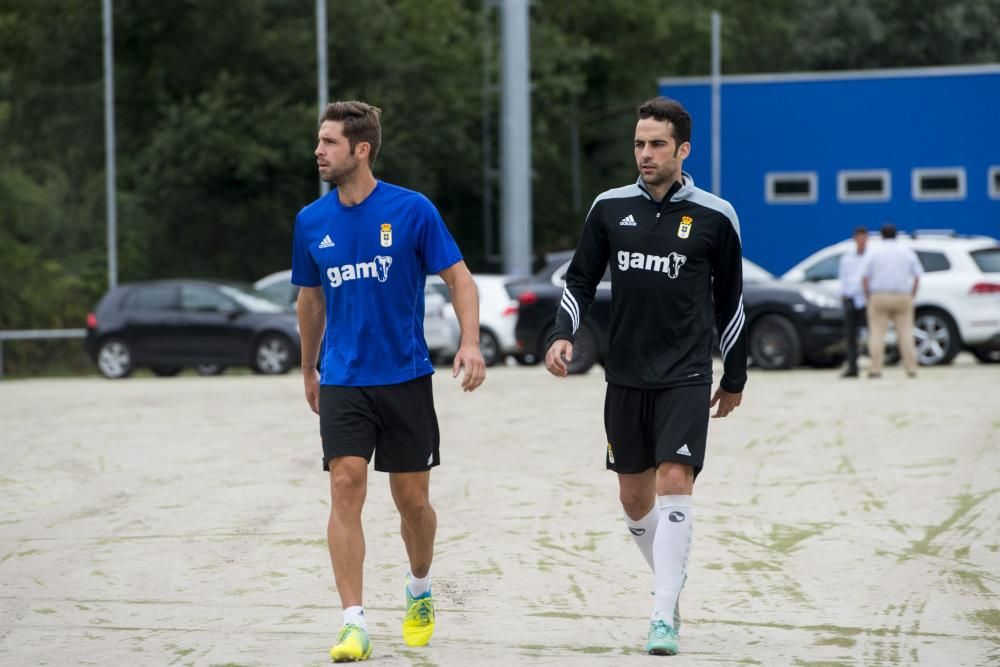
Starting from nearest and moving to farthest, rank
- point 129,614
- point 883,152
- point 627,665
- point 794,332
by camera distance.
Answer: point 627,665 → point 129,614 → point 794,332 → point 883,152

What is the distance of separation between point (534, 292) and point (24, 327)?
15.0 metres

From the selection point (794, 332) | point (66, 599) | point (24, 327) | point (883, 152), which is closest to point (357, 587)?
point (66, 599)

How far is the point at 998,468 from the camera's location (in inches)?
496

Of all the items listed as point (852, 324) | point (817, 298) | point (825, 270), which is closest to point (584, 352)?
point (817, 298)

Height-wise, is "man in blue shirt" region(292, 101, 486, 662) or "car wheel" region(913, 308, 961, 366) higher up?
"man in blue shirt" region(292, 101, 486, 662)

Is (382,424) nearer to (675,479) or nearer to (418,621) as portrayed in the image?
(418,621)

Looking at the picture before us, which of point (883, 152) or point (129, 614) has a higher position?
point (883, 152)

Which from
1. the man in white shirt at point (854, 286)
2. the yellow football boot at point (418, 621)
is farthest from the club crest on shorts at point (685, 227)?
the man in white shirt at point (854, 286)

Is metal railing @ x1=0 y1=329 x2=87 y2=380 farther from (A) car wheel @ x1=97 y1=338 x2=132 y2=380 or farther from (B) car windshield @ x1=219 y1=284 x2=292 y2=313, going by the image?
(B) car windshield @ x1=219 y1=284 x2=292 y2=313

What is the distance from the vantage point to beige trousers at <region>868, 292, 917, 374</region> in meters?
21.2

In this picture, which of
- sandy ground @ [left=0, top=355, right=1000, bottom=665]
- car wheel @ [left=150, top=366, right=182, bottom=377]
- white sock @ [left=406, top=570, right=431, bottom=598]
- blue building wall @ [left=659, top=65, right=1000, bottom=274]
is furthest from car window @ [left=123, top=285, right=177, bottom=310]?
white sock @ [left=406, top=570, right=431, bottom=598]

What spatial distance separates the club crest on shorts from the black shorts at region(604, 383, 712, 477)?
0.54 metres

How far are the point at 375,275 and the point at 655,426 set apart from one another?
1135 mm

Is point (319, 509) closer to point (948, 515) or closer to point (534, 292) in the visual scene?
point (948, 515)
